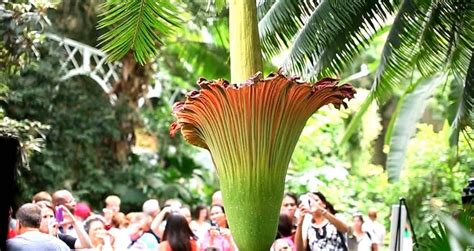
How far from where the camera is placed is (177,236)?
21.0ft

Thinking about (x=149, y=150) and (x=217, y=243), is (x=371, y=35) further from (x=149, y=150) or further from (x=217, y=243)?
(x=149, y=150)

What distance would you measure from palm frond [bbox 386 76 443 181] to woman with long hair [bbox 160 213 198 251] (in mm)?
6069

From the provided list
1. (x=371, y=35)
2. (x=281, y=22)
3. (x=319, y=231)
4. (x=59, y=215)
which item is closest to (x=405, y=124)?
(x=371, y=35)

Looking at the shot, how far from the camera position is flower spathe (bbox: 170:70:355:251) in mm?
3799

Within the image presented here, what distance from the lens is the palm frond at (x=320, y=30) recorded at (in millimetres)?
7750

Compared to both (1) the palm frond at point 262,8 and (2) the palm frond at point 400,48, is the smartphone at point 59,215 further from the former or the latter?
(2) the palm frond at point 400,48

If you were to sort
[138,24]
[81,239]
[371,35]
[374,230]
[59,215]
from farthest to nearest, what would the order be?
[374,230], [371,35], [59,215], [81,239], [138,24]

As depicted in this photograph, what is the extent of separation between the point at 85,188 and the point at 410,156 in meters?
5.43

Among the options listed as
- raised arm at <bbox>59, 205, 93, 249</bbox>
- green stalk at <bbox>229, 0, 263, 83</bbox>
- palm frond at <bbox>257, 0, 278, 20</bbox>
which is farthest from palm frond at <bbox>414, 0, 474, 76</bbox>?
green stalk at <bbox>229, 0, 263, 83</bbox>

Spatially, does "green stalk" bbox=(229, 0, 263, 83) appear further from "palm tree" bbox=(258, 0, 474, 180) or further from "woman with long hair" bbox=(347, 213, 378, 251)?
"woman with long hair" bbox=(347, 213, 378, 251)

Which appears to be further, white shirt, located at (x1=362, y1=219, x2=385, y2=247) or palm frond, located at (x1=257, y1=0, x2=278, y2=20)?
white shirt, located at (x1=362, y1=219, x2=385, y2=247)

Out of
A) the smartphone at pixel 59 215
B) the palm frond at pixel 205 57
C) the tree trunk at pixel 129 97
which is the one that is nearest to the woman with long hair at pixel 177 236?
the smartphone at pixel 59 215

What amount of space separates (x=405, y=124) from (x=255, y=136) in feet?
29.6

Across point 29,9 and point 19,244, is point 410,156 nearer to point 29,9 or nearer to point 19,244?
point 29,9
